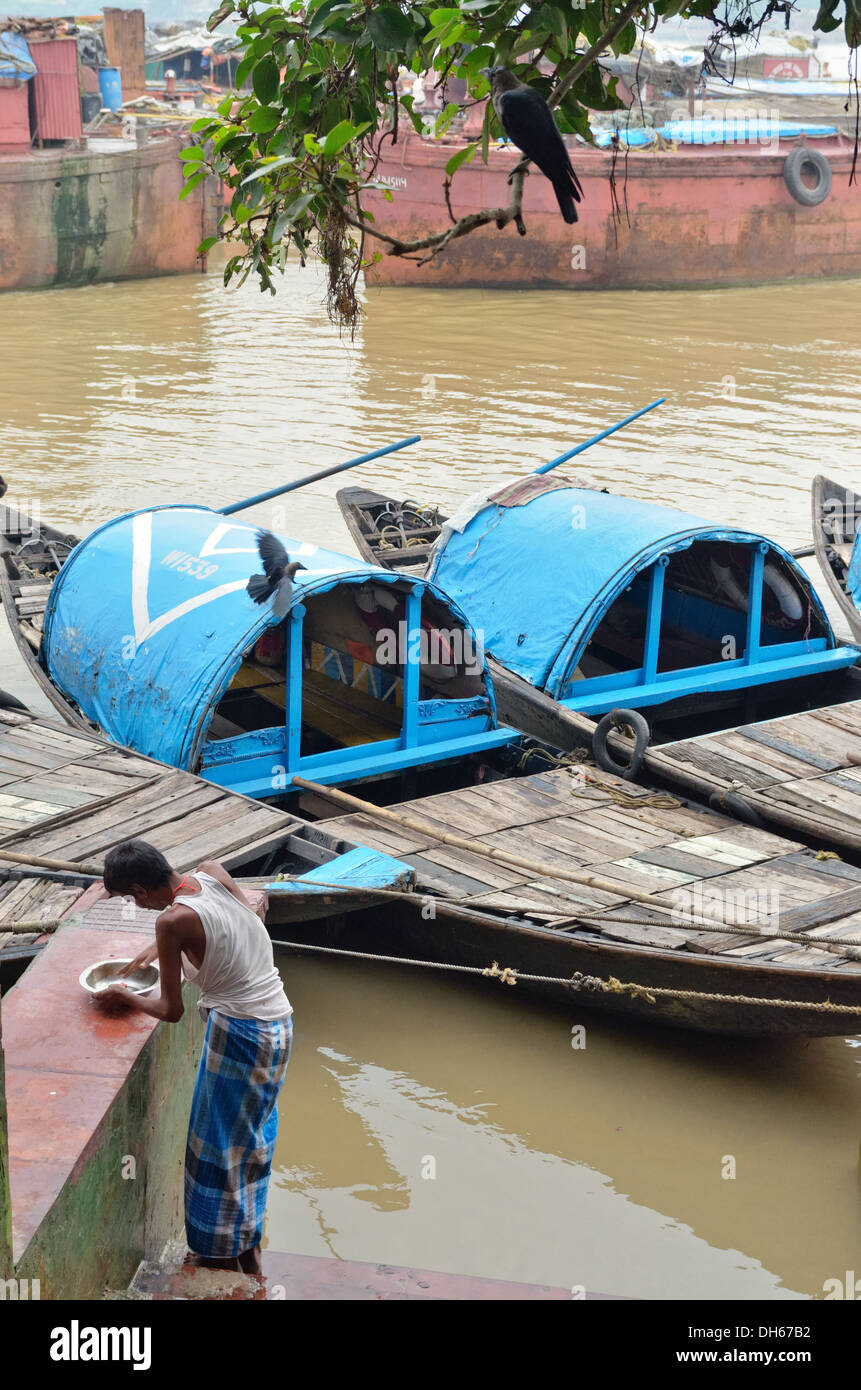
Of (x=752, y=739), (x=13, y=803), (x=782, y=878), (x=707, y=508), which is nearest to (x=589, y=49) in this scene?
(x=782, y=878)

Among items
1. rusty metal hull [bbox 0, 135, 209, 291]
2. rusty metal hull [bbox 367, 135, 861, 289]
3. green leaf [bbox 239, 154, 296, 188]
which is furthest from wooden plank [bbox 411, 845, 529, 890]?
rusty metal hull [bbox 0, 135, 209, 291]

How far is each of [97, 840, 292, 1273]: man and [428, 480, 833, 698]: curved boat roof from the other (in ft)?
16.1

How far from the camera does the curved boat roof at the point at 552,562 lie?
898cm

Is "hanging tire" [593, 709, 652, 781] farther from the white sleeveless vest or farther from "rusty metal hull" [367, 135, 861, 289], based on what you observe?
"rusty metal hull" [367, 135, 861, 289]

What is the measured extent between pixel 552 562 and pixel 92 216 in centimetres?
2329

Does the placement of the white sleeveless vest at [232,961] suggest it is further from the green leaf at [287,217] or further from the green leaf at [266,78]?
the green leaf at [266,78]

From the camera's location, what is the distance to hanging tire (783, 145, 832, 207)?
2916 centimetres

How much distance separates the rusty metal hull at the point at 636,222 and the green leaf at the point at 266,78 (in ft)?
82.5

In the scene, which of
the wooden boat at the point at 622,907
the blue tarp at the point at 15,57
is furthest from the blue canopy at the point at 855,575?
the blue tarp at the point at 15,57

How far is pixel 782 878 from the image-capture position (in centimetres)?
709

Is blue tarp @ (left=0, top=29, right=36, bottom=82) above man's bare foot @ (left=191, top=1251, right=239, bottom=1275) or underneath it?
above

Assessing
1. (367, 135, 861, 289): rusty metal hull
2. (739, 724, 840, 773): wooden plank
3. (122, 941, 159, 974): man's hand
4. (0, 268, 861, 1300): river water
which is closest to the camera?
(122, 941, 159, 974): man's hand

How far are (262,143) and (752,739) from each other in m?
5.96

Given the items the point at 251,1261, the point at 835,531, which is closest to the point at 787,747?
the point at 835,531
